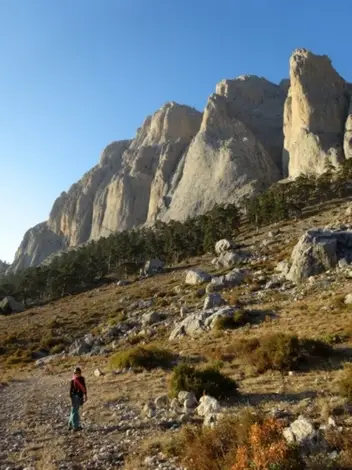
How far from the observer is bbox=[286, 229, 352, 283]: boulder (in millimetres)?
35531

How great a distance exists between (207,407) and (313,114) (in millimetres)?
153355

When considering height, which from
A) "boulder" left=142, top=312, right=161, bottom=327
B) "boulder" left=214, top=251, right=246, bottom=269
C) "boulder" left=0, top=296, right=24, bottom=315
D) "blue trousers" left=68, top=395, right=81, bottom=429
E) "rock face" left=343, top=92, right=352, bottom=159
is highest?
"rock face" left=343, top=92, right=352, bottom=159

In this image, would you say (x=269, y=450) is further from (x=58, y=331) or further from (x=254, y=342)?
(x=58, y=331)

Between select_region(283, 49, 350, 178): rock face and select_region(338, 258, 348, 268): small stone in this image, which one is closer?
select_region(338, 258, 348, 268): small stone

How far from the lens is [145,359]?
22.2 meters

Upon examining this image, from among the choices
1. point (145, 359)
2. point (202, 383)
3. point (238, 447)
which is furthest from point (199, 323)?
point (238, 447)

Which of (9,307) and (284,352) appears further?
(9,307)

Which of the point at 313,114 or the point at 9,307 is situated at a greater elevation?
the point at 313,114

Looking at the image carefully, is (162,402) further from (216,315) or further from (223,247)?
(223,247)

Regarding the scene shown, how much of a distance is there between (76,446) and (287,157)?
526ft

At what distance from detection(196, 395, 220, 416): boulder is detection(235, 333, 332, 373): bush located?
4512 mm

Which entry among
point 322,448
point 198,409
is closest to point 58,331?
point 198,409

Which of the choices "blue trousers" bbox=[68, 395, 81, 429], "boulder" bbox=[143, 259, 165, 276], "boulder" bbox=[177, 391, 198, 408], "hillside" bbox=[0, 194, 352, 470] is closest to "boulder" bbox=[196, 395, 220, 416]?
"hillside" bbox=[0, 194, 352, 470]

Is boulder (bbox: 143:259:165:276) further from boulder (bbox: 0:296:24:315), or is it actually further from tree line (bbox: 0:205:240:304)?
boulder (bbox: 0:296:24:315)
